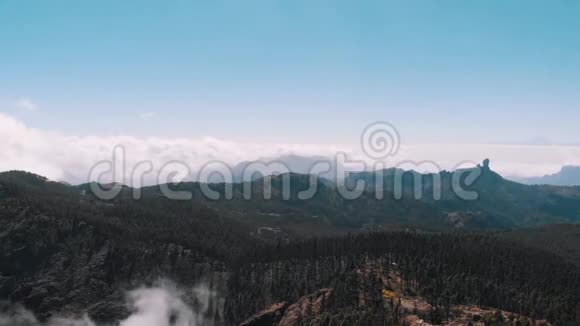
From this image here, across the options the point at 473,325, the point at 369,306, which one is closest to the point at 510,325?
the point at 473,325

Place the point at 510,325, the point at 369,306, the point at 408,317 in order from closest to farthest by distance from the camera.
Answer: the point at 510,325 < the point at 408,317 < the point at 369,306

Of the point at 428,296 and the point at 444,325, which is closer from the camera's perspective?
the point at 444,325

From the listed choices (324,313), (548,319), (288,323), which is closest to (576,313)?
(548,319)

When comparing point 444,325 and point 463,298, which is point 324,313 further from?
point 463,298

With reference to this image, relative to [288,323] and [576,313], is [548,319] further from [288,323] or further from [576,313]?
[288,323]

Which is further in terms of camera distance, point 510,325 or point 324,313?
point 324,313

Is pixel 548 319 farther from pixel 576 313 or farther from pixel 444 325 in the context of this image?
pixel 444 325

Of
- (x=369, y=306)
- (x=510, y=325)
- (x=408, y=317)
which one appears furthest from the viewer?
(x=369, y=306)

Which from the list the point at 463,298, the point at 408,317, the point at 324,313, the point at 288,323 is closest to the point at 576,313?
the point at 463,298
